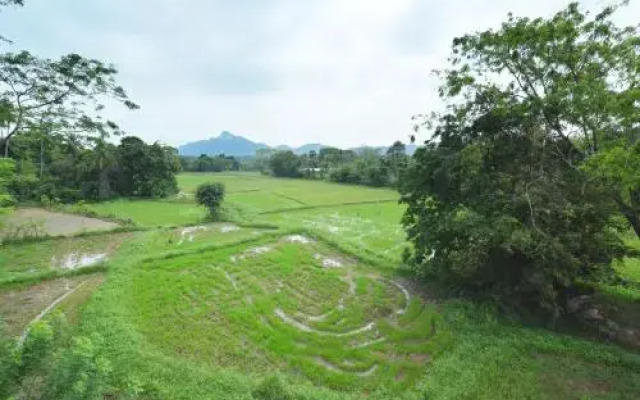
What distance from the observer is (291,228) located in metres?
19.5

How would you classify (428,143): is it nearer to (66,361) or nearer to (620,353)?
(620,353)

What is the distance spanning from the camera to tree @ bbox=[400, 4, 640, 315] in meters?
8.93

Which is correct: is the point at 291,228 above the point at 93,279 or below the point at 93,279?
above

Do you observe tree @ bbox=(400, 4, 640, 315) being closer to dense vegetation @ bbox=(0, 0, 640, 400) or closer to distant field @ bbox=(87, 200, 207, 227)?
dense vegetation @ bbox=(0, 0, 640, 400)

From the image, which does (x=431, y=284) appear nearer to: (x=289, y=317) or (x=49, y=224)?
(x=289, y=317)

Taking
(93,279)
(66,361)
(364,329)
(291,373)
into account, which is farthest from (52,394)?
(93,279)

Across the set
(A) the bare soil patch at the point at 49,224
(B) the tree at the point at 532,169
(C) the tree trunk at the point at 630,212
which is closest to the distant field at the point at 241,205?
(A) the bare soil patch at the point at 49,224

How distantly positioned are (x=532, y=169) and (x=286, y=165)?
56796 millimetres

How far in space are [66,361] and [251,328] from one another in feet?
17.4

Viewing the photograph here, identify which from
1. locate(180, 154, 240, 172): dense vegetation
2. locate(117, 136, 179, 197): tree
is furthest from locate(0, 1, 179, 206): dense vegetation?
locate(180, 154, 240, 172): dense vegetation

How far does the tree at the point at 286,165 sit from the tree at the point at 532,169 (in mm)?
53726

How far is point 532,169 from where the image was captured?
1048cm

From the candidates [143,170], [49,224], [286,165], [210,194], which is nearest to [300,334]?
[210,194]

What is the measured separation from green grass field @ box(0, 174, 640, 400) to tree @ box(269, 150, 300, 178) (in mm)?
49194
